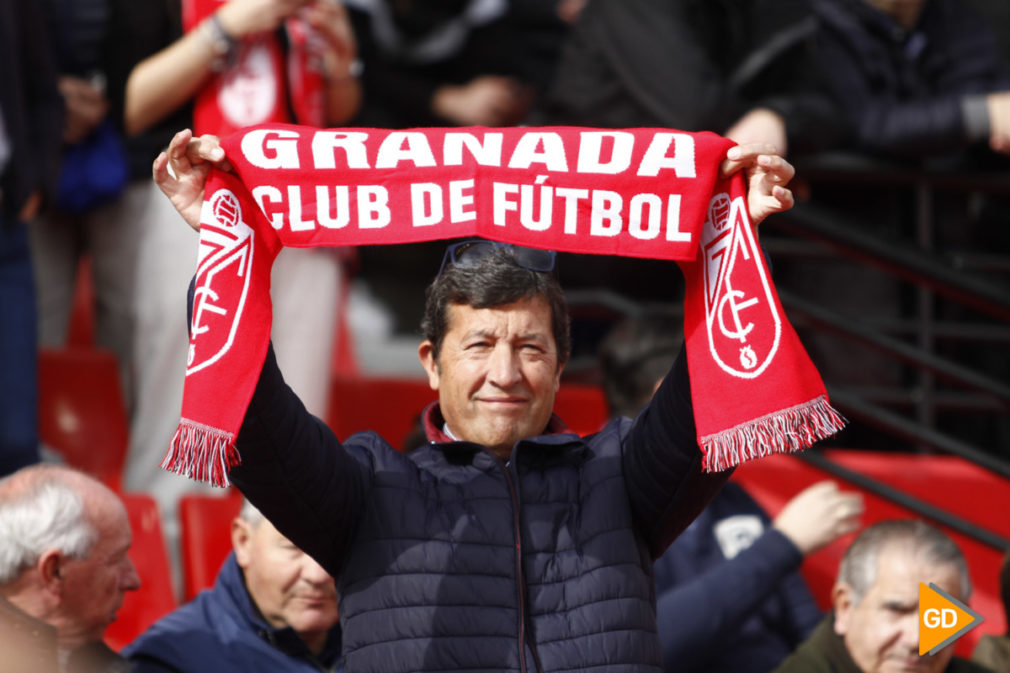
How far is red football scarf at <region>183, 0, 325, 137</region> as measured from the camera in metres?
3.51

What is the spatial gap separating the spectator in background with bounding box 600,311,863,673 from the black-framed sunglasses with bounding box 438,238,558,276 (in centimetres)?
81

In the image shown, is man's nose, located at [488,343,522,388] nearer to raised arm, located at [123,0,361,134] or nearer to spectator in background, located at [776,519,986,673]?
spectator in background, located at [776,519,986,673]

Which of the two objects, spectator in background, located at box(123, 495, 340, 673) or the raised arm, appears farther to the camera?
the raised arm

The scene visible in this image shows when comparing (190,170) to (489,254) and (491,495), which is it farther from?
(491,495)

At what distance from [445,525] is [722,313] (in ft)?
1.75

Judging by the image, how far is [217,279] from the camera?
209 centimetres

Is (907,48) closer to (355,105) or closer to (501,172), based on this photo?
(355,105)

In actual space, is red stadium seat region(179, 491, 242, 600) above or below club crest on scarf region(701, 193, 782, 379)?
below

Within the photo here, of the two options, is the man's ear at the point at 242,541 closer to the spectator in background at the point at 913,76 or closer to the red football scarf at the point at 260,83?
the red football scarf at the point at 260,83

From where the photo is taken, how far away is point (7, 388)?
10.8 feet

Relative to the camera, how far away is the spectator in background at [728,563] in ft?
9.64

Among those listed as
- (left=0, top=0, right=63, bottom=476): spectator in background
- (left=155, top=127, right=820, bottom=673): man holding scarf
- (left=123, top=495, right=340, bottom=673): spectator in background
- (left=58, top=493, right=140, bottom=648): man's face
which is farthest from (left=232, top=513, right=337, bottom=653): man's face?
(left=0, top=0, right=63, bottom=476): spectator in background

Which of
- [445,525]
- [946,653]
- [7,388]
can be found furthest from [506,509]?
[7,388]

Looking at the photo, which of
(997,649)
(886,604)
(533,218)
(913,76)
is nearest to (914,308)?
(913,76)
